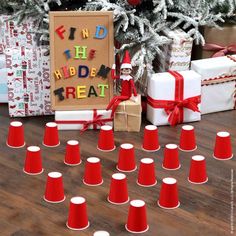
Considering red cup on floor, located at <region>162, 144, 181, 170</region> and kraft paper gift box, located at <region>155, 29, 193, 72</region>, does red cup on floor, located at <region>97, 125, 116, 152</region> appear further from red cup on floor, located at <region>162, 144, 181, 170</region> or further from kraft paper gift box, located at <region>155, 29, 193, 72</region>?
kraft paper gift box, located at <region>155, 29, 193, 72</region>

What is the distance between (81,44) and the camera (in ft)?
7.92

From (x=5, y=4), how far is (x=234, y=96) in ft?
3.56

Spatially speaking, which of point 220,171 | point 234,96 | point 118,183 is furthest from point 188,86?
point 118,183

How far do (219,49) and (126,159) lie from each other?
86cm

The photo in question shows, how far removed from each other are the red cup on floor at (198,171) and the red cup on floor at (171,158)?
94 mm

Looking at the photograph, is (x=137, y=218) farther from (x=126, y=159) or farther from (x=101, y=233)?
(x=126, y=159)

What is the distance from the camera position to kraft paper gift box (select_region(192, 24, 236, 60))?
268 cm

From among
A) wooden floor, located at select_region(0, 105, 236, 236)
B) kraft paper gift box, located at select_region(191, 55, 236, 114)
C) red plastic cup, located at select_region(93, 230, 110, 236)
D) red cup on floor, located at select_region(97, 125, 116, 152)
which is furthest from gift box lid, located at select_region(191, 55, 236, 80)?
red plastic cup, located at select_region(93, 230, 110, 236)

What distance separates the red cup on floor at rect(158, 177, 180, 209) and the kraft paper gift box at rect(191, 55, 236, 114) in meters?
0.79

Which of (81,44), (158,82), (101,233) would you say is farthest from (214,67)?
(101,233)

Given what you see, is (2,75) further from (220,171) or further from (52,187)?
(220,171)

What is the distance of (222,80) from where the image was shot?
2555mm

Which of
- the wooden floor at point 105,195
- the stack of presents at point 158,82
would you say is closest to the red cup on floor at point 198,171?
the wooden floor at point 105,195

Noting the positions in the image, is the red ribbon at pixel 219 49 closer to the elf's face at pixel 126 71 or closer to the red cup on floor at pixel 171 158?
the elf's face at pixel 126 71
